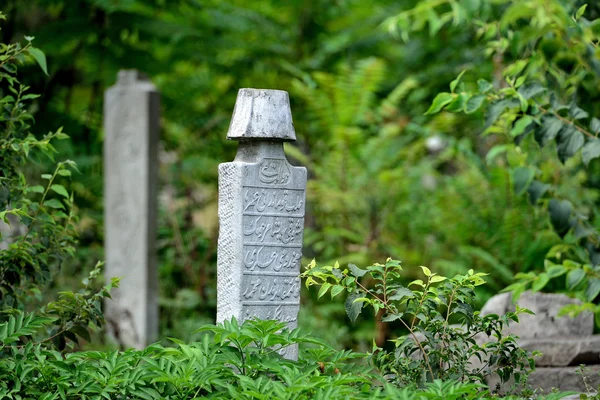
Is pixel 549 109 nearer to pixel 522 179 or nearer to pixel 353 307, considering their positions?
pixel 522 179

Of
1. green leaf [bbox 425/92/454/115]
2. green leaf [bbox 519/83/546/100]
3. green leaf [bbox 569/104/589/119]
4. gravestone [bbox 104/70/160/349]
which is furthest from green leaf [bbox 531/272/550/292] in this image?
gravestone [bbox 104/70/160/349]

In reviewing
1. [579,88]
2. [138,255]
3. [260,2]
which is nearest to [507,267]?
[579,88]

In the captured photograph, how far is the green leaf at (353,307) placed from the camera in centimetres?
395

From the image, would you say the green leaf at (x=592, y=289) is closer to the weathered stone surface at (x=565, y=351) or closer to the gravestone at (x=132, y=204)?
the weathered stone surface at (x=565, y=351)

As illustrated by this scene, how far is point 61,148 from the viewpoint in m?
7.89

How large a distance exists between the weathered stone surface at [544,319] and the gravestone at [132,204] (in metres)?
3.18

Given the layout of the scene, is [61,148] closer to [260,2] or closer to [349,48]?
[349,48]

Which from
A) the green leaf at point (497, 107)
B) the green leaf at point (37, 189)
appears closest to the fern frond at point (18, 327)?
the green leaf at point (37, 189)

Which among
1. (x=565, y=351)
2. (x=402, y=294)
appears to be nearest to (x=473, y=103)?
(x=402, y=294)

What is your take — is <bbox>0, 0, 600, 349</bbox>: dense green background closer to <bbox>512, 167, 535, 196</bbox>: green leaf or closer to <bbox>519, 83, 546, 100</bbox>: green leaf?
<bbox>512, 167, 535, 196</bbox>: green leaf

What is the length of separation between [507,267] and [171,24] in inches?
153

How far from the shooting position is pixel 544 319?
5.88 meters

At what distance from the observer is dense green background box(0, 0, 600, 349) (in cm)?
852

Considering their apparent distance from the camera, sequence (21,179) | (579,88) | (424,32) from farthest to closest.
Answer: (424,32) < (579,88) < (21,179)
